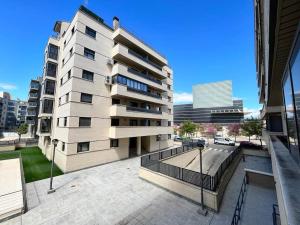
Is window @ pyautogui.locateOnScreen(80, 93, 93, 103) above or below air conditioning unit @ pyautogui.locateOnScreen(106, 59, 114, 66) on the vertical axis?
below

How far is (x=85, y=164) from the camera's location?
595 inches

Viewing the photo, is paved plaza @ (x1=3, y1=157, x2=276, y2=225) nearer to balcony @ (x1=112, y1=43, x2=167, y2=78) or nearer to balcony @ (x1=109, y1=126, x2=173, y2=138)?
balcony @ (x1=109, y1=126, x2=173, y2=138)

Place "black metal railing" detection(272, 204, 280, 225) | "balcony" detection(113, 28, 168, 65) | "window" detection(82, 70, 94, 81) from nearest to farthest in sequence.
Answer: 1. "black metal railing" detection(272, 204, 280, 225)
2. "window" detection(82, 70, 94, 81)
3. "balcony" detection(113, 28, 168, 65)

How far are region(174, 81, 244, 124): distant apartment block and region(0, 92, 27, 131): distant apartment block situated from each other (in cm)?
8854

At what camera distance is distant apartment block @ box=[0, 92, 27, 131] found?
2493 inches

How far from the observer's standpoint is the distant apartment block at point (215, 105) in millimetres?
76588

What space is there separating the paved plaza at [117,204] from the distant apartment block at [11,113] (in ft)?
247

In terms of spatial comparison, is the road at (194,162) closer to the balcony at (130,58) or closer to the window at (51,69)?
the balcony at (130,58)

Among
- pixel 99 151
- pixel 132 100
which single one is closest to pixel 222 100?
pixel 132 100

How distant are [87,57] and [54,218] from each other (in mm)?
14753

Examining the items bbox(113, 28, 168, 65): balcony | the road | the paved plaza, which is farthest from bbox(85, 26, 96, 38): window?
the road

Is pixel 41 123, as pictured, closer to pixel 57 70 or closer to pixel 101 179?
pixel 57 70

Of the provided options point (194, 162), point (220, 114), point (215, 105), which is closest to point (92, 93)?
point (194, 162)

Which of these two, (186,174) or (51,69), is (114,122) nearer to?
(186,174)
